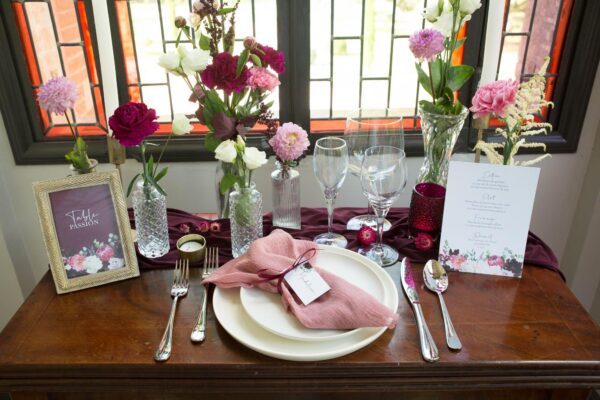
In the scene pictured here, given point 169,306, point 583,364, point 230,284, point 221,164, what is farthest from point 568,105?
point 169,306

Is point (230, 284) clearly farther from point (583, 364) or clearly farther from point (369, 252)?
point (583, 364)

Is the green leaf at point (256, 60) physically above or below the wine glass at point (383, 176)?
above

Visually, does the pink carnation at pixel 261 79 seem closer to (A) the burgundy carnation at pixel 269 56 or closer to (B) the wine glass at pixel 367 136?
(A) the burgundy carnation at pixel 269 56

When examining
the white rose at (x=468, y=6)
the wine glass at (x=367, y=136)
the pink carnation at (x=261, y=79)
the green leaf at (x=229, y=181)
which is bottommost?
the green leaf at (x=229, y=181)

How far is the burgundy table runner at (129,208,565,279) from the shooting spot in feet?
4.05

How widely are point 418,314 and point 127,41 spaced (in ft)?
4.05

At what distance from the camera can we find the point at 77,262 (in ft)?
3.76

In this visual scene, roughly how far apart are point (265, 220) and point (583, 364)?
2.66 ft

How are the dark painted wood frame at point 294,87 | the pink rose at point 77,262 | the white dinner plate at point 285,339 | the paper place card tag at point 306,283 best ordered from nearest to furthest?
1. the white dinner plate at point 285,339
2. the paper place card tag at point 306,283
3. the pink rose at point 77,262
4. the dark painted wood frame at point 294,87

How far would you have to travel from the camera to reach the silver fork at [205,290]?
1.00 metres

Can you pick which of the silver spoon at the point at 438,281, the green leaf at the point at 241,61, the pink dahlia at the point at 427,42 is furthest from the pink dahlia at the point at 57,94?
the silver spoon at the point at 438,281

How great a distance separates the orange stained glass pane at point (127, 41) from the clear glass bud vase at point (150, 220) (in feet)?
2.02

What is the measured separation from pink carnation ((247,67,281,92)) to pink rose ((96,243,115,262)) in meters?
0.48

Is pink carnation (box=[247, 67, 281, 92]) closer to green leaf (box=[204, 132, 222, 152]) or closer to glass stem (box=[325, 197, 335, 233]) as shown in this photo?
green leaf (box=[204, 132, 222, 152])
